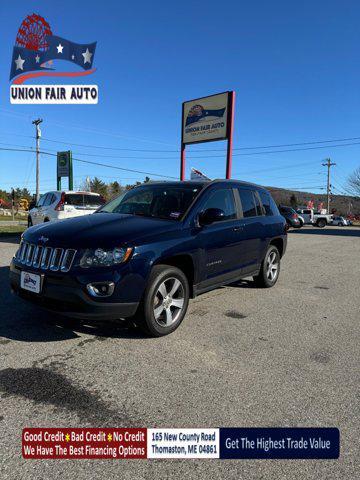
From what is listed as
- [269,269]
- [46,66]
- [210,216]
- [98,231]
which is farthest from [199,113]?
[98,231]

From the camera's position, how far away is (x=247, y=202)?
5816 mm

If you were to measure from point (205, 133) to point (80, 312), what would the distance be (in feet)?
54.3

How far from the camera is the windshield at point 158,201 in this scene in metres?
4.66

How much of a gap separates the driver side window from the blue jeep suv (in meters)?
0.01

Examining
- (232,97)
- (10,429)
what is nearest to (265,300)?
(10,429)

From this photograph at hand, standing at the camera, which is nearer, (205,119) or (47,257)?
(47,257)

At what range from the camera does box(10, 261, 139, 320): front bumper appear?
349 cm

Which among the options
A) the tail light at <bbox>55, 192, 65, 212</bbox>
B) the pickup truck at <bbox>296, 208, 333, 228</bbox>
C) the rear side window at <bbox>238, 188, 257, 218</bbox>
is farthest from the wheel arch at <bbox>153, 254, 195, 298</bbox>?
the pickup truck at <bbox>296, 208, 333, 228</bbox>

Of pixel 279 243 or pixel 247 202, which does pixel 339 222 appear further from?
pixel 247 202

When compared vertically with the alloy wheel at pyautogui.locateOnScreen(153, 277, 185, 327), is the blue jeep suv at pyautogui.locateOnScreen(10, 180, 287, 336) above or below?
above

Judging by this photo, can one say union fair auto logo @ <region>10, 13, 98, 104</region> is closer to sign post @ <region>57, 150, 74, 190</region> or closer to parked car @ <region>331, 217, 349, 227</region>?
sign post @ <region>57, 150, 74, 190</region>

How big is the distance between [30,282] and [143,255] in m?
1.19

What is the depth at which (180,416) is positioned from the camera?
102 inches

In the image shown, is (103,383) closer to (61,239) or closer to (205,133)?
(61,239)
